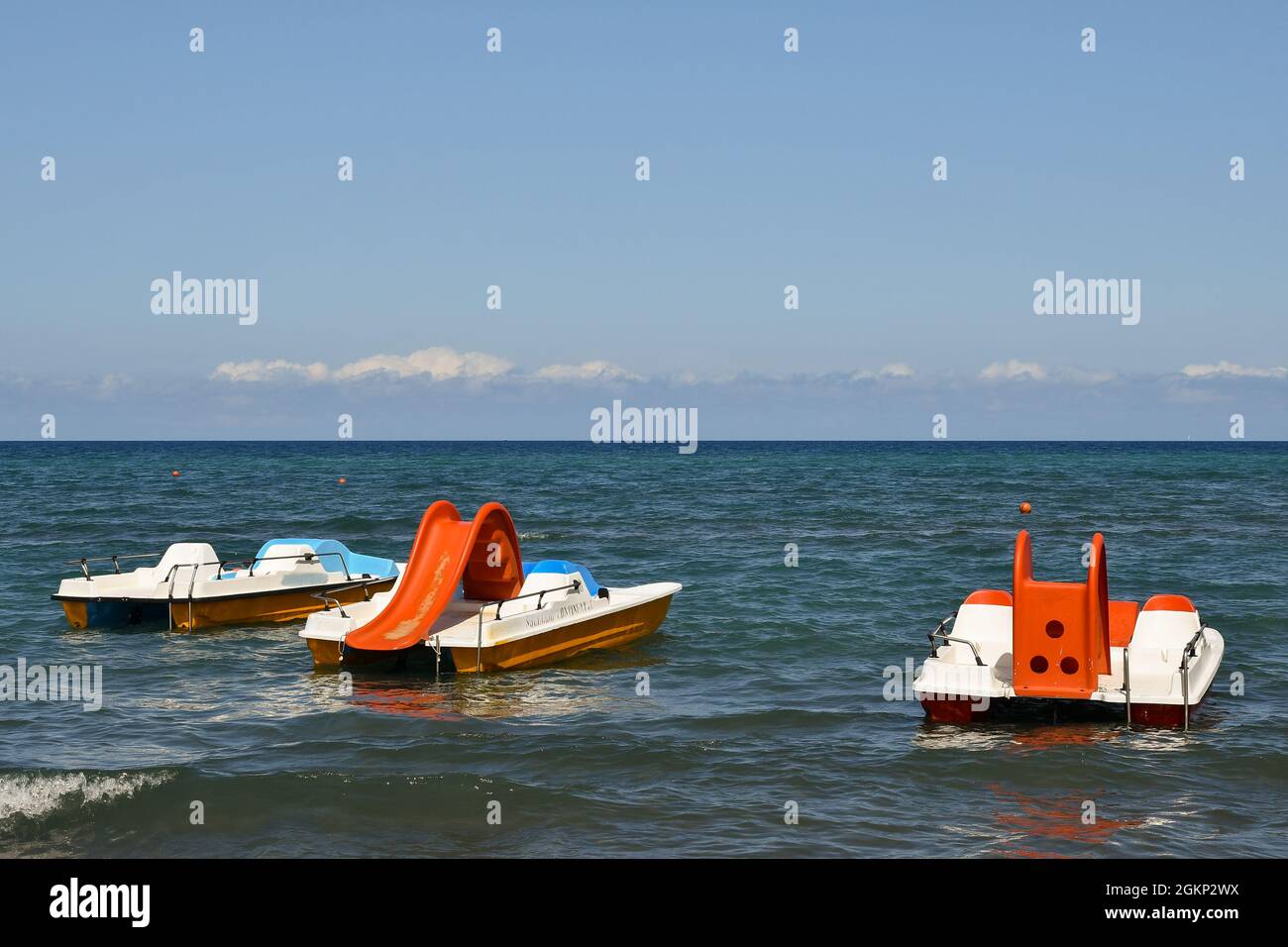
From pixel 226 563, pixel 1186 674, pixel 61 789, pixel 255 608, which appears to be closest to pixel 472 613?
pixel 255 608

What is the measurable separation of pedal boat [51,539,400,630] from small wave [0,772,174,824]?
9311 mm

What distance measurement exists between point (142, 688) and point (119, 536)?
2583cm

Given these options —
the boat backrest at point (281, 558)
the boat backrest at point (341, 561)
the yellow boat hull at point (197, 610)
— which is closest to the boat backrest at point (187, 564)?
the yellow boat hull at point (197, 610)

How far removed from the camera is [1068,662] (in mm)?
14023

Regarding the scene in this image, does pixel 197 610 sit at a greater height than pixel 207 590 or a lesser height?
lesser

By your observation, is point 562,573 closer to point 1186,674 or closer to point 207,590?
point 207,590

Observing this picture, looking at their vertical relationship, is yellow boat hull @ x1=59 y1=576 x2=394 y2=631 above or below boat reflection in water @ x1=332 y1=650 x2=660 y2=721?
above

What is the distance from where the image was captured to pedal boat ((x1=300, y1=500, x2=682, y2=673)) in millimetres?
17844

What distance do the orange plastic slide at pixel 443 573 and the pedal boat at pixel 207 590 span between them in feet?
12.0

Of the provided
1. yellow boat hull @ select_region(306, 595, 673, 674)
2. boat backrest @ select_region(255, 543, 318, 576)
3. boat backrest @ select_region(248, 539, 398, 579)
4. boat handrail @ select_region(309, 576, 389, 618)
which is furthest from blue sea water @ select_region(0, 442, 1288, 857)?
boat backrest @ select_region(248, 539, 398, 579)

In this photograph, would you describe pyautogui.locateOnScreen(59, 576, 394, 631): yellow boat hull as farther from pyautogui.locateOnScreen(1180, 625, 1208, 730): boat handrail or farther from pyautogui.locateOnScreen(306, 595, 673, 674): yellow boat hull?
pyautogui.locateOnScreen(1180, 625, 1208, 730): boat handrail

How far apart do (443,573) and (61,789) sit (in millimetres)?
7024
